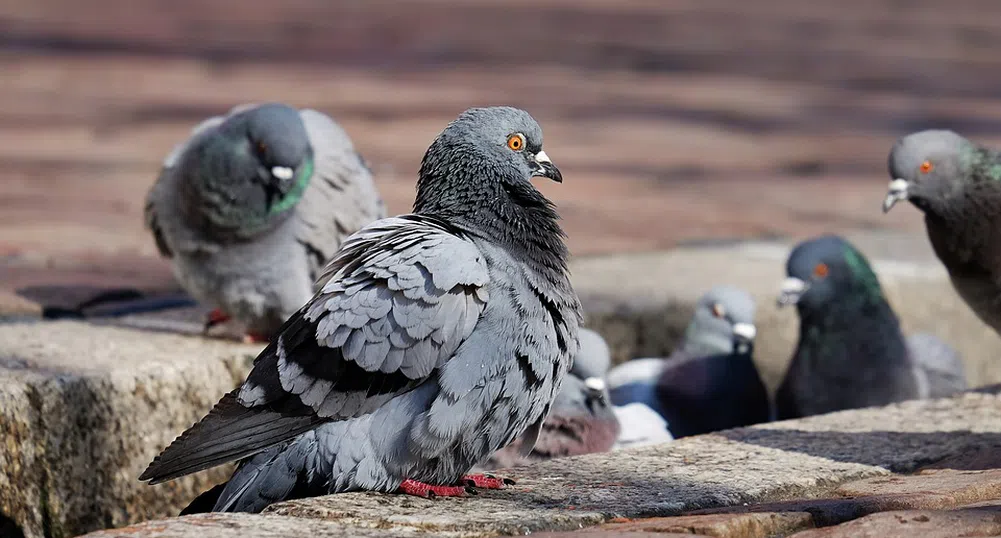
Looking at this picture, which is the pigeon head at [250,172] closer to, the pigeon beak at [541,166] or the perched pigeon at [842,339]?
the pigeon beak at [541,166]

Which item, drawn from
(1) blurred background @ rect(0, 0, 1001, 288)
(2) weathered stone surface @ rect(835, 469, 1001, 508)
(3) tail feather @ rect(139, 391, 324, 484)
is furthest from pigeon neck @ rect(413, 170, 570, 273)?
(1) blurred background @ rect(0, 0, 1001, 288)

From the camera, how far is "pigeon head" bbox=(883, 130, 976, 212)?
4.81 meters

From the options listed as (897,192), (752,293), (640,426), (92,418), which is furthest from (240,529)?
(752,293)

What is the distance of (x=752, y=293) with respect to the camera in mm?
5852

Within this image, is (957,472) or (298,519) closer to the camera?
(298,519)

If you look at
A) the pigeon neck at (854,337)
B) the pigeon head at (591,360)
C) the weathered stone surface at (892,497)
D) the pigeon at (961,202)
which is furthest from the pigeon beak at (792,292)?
the weathered stone surface at (892,497)

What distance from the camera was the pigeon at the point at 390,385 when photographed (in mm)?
Answer: 3176

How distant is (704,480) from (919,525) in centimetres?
60

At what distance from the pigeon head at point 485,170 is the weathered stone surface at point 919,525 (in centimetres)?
106

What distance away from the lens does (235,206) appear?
187 inches

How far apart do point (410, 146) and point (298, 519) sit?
21.5ft

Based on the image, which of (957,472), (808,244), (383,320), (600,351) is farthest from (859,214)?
(383,320)

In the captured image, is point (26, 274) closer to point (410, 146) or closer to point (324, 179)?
point (324, 179)

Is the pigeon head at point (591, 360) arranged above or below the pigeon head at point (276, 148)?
below
